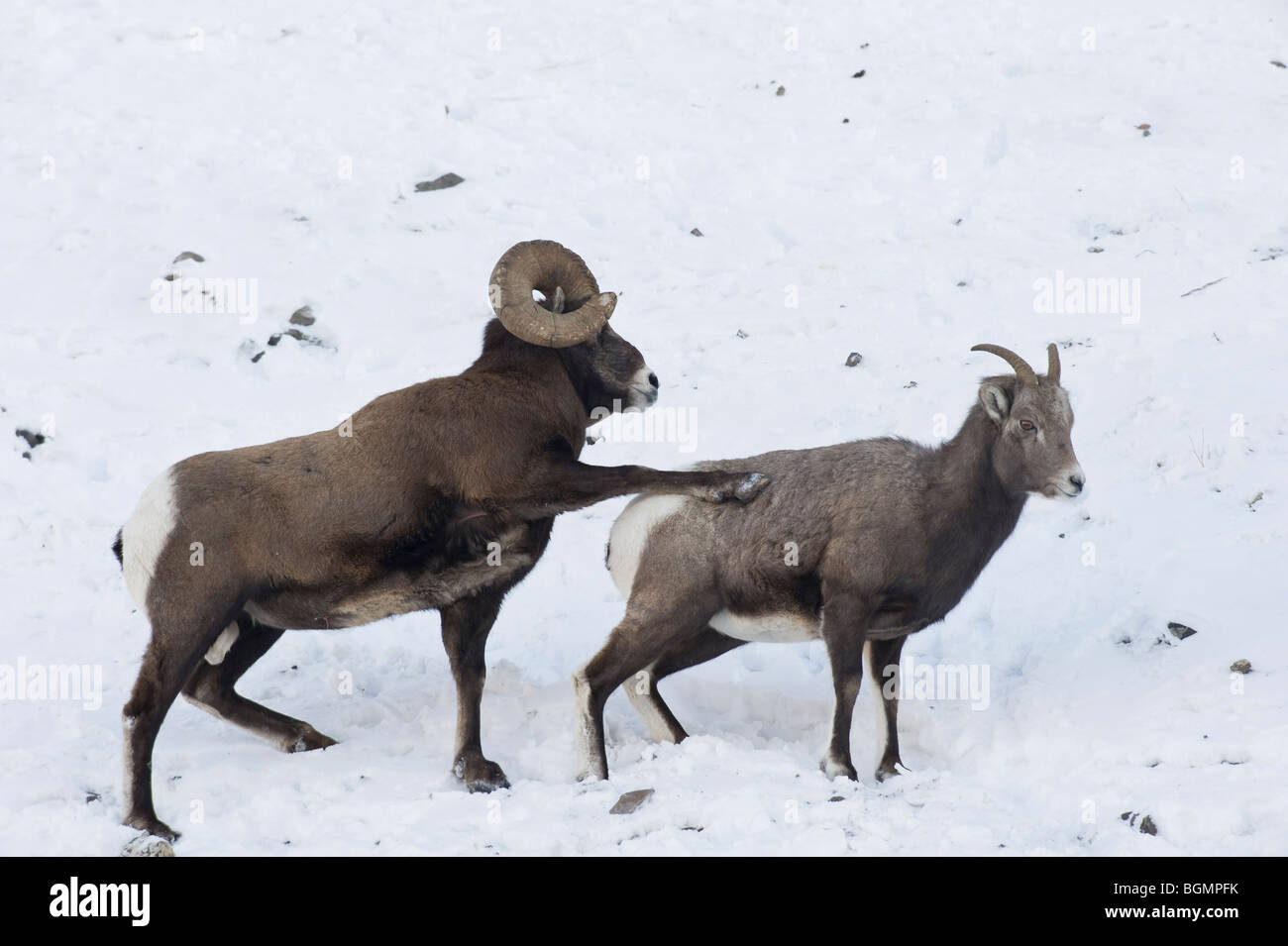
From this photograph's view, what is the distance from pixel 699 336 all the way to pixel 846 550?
18.4 ft

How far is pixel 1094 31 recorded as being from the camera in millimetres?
18516

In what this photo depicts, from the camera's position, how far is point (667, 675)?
940cm

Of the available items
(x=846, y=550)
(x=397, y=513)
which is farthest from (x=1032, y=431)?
(x=397, y=513)

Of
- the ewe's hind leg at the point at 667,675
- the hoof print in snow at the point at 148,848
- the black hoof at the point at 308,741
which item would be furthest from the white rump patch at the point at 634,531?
the hoof print in snow at the point at 148,848

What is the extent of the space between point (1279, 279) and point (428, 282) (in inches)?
323

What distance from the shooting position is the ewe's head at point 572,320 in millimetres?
8812

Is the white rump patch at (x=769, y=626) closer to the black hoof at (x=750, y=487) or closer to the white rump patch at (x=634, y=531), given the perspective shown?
the white rump patch at (x=634, y=531)

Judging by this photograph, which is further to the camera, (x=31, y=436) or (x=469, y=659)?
(x=31, y=436)

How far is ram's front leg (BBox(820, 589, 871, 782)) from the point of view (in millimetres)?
8367

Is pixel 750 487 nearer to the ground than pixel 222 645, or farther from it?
farther from it

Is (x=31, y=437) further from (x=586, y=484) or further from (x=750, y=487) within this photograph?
(x=750, y=487)

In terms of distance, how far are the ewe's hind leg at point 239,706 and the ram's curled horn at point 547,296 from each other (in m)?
2.50

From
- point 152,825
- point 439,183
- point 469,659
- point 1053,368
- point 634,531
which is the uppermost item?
point 439,183

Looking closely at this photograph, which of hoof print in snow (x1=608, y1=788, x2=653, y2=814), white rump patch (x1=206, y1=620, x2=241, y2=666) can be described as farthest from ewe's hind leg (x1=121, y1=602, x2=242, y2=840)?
hoof print in snow (x1=608, y1=788, x2=653, y2=814)
